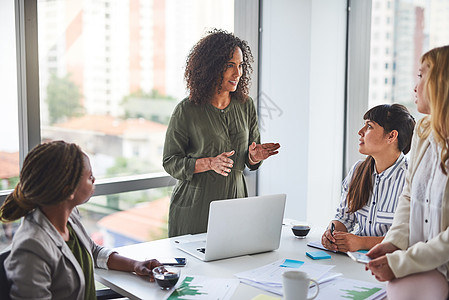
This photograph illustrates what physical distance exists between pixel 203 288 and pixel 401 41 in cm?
267

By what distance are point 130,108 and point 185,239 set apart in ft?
4.83

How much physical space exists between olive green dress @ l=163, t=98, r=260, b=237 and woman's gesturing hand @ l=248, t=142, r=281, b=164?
0.08m

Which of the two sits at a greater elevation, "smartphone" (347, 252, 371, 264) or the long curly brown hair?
the long curly brown hair

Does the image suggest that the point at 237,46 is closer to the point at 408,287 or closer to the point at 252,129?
the point at 252,129

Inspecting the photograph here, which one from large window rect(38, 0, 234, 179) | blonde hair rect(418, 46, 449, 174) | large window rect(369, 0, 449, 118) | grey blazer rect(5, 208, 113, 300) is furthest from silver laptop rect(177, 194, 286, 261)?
large window rect(369, 0, 449, 118)

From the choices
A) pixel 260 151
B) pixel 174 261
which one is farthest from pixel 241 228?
pixel 260 151

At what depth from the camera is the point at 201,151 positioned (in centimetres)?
266

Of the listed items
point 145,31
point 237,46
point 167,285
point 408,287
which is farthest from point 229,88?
point 408,287

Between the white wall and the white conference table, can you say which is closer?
the white conference table

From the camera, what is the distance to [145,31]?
11.7 feet

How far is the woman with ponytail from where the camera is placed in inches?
85.7

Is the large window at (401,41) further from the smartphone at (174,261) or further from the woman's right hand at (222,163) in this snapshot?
the smartphone at (174,261)

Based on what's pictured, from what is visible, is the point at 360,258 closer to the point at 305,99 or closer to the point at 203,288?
the point at 203,288

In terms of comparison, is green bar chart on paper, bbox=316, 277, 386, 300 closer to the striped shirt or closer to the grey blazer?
the striped shirt
